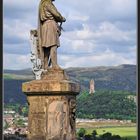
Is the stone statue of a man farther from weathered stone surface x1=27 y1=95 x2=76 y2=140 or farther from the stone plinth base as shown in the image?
weathered stone surface x1=27 y1=95 x2=76 y2=140

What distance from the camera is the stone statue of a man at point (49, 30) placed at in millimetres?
9273

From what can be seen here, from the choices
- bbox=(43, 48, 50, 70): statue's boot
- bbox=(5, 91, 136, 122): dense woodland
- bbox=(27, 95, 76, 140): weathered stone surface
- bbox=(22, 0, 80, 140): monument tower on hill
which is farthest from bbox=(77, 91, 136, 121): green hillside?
bbox=(27, 95, 76, 140): weathered stone surface

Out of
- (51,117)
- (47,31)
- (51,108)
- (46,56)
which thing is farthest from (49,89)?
(47,31)

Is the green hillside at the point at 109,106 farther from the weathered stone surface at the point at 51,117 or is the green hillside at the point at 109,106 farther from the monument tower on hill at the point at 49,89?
the weathered stone surface at the point at 51,117

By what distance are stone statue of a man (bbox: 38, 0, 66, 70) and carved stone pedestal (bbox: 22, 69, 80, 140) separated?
0.52m

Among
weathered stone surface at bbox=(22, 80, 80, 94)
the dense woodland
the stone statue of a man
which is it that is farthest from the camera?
the dense woodland

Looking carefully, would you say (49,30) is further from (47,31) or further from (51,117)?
(51,117)

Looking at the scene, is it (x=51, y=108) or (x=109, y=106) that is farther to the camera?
(x=109, y=106)

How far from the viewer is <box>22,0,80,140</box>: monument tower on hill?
8.83 m

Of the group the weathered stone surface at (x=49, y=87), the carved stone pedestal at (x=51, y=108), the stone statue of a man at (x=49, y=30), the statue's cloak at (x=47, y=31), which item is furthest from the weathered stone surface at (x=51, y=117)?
the statue's cloak at (x=47, y=31)

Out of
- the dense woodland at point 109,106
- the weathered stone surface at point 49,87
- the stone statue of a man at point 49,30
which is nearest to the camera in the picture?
the weathered stone surface at point 49,87

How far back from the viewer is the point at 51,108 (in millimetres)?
8859

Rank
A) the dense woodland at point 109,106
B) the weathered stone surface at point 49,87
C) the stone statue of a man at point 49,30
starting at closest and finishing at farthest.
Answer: the weathered stone surface at point 49,87 → the stone statue of a man at point 49,30 → the dense woodland at point 109,106

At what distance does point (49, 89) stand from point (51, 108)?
0.32 m
